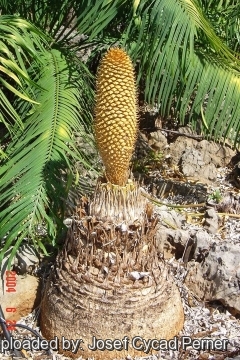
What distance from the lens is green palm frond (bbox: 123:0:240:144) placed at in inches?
106

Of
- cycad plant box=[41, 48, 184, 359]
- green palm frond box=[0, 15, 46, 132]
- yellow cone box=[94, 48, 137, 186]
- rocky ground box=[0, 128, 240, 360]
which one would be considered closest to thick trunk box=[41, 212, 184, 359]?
cycad plant box=[41, 48, 184, 359]

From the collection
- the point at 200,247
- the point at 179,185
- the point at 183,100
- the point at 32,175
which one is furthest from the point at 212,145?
the point at 32,175

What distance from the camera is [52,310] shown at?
7.25ft

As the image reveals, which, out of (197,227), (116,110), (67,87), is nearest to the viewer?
(116,110)

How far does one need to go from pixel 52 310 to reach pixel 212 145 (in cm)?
204

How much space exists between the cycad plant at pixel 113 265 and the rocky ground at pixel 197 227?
157 mm

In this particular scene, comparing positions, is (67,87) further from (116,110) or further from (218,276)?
(218,276)

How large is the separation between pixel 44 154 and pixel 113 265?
0.56 meters

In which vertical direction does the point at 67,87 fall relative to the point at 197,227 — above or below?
above

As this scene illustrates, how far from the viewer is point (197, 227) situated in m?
2.90

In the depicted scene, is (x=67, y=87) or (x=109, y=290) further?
(x=67, y=87)

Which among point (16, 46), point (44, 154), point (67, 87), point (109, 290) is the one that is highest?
point (16, 46)

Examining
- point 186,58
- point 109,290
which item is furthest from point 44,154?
point 186,58

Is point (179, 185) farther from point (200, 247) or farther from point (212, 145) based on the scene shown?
point (200, 247)
